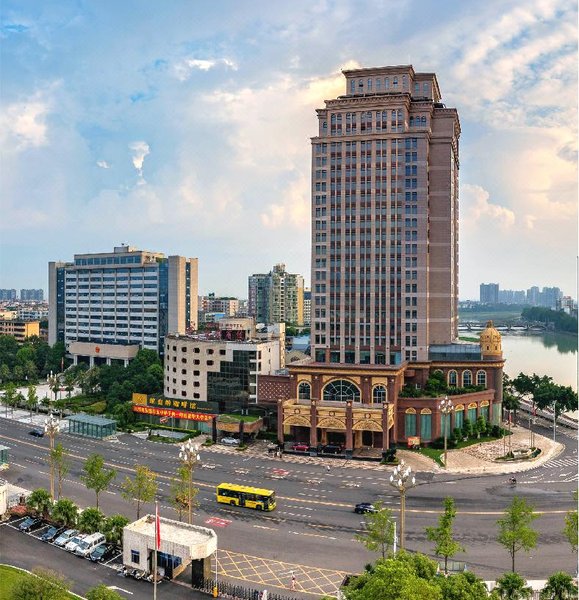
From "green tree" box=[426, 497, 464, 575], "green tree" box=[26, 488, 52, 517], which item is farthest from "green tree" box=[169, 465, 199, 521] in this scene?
"green tree" box=[426, 497, 464, 575]

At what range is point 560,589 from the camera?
2939 centimetres

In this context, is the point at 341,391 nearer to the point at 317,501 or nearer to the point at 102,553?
the point at 317,501

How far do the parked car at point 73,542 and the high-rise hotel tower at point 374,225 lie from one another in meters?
40.3

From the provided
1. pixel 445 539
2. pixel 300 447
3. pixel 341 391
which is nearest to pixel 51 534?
pixel 445 539

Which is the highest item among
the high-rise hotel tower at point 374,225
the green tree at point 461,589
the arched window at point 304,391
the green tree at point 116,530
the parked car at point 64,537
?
the high-rise hotel tower at point 374,225

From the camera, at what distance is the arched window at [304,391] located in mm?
70125

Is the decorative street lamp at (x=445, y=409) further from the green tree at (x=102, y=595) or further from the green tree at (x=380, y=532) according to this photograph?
the green tree at (x=102, y=595)

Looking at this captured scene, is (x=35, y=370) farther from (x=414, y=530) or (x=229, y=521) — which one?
(x=414, y=530)

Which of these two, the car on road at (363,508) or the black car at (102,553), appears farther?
the car on road at (363,508)

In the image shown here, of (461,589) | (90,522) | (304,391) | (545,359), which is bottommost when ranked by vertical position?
(90,522)

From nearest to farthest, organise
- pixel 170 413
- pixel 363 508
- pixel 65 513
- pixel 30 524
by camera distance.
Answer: pixel 65 513
pixel 30 524
pixel 363 508
pixel 170 413

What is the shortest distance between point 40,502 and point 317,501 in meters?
→ 21.3

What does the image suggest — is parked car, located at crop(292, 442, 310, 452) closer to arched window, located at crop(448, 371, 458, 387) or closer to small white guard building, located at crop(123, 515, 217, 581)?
arched window, located at crop(448, 371, 458, 387)

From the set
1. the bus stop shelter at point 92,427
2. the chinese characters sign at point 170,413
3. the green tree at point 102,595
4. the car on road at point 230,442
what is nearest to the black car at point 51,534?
the green tree at point 102,595
